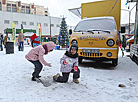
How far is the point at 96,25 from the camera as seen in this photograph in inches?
209

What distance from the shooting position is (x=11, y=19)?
38.1 meters

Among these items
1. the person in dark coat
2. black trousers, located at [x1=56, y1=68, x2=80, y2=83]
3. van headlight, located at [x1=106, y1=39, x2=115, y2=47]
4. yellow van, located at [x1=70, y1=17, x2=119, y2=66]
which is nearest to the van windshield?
yellow van, located at [x1=70, y1=17, x2=119, y2=66]

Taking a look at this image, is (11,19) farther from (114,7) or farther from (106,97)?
(106,97)

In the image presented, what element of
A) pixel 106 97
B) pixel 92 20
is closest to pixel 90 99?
pixel 106 97

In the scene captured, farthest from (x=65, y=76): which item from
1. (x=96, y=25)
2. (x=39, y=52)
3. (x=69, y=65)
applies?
(x=96, y=25)

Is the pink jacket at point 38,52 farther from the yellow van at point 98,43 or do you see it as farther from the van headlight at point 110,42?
the van headlight at point 110,42

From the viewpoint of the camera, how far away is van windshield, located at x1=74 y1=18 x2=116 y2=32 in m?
5.07

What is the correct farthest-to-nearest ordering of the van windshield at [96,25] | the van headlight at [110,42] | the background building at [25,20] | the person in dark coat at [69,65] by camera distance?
the background building at [25,20] < the van windshield at [96,25] < the van headlight at [110,42] < the person in dark coat at [69,65]

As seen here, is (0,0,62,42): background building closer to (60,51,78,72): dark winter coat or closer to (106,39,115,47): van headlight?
(106,39,115,47): van headlight

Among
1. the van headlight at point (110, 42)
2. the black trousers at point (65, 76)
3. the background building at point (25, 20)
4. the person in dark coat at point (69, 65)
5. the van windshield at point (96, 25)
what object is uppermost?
the background building at point (25, 20)

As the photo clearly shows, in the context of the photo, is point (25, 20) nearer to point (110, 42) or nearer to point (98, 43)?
point (98, 43)

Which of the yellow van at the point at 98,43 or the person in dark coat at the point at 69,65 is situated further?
the yellow van at the point at 98,43

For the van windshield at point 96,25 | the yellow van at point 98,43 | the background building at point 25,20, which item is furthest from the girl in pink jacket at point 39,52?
the background building at point 25,20

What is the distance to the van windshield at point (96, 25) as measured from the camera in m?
5.07
